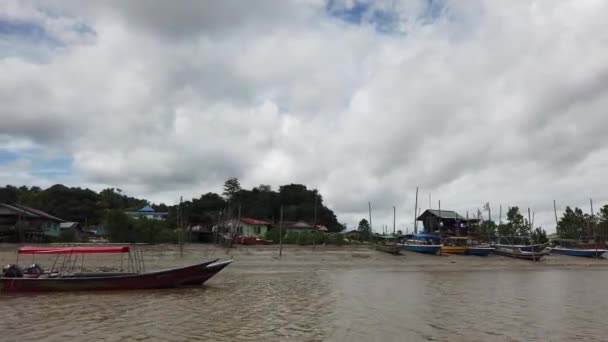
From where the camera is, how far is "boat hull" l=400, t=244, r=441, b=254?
58188mm

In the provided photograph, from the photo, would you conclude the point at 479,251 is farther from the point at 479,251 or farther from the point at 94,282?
the point at 94,282

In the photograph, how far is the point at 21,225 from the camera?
196 ft

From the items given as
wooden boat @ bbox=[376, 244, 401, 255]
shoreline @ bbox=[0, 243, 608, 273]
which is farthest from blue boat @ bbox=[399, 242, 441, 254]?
wooden boat @ bbox=[376, 244, 401, 255]

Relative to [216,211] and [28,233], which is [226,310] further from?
[216,211]

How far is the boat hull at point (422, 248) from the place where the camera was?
191 ft

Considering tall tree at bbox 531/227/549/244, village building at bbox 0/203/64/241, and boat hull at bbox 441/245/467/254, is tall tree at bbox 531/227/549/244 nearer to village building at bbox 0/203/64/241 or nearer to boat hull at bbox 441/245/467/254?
boat hull at bbox 441/245/467/254

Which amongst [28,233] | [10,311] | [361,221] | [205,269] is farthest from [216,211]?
[10,311]

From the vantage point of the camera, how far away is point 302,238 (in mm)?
62781

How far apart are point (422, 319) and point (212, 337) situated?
24.1 ft

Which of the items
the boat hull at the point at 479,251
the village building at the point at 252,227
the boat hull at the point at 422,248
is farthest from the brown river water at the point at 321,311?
the village building at the point at 252,227

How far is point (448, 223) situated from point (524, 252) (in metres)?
20.7

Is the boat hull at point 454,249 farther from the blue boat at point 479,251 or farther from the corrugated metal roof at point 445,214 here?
the corrugated metal roof at point 445,214

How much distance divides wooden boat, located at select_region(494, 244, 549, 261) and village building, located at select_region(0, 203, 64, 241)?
5731cm

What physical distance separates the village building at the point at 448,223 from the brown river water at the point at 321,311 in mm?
43452
